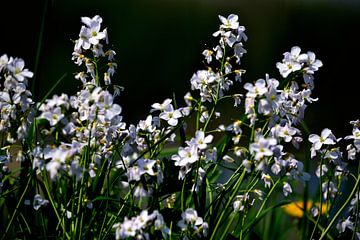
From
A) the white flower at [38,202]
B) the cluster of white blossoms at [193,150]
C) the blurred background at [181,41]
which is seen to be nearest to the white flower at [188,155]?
the cluster of white blossoms at [193,150]

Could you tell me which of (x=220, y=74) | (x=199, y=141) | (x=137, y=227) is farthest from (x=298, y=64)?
(x=137, y=227)

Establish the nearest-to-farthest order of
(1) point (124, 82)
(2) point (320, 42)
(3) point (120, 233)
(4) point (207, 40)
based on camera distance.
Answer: (3) point (120, 233)
(1) point (124, 82)
(4) point (207, 40)
(2) point (320, 42)

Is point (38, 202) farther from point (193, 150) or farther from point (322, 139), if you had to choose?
point (322, 139)

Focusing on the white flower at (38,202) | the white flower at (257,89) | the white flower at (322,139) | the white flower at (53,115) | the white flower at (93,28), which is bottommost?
the white flower at (38,202)

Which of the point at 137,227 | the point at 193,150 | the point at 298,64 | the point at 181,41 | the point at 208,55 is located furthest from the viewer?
the point at 181,41

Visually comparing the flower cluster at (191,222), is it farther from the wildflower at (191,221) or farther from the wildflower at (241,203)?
the wildflower at (241,203)

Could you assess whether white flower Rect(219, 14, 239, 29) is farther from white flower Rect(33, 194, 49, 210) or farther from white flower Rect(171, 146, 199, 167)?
white flower Rect(33, 194, 49, 210)

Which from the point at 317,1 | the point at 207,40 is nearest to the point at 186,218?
the point at 207,40

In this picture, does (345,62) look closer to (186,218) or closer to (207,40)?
(207,40)

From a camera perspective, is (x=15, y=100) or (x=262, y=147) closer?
(x=262, y=147)
